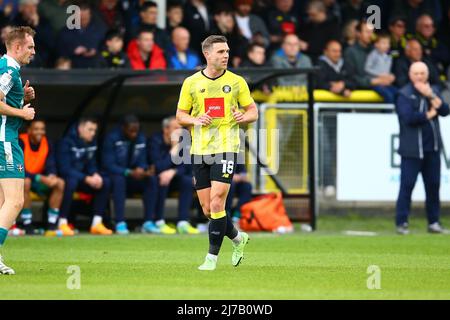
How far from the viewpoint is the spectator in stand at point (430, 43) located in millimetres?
22562

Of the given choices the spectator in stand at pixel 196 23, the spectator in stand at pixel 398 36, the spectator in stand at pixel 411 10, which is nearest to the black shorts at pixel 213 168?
the spectator in stand at pixel 196 23

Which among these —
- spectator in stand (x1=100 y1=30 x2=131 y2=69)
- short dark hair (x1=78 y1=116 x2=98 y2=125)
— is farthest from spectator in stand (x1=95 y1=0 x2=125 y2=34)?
short dark hair (x1=78 y1=116 x2=98 y2=125)

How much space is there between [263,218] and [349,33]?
5.56 metres

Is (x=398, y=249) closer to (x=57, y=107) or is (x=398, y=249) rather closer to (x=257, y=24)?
(x=57, y=107)

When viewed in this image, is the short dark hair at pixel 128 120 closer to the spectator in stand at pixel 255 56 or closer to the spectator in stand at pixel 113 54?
the spectator in stand at pixel 113 54

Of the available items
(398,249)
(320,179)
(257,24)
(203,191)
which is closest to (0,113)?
(203,191)

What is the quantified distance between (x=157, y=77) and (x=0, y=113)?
302 inches

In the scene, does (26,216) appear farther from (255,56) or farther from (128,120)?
(255,56)

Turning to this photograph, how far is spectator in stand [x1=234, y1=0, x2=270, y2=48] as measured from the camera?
861 inches

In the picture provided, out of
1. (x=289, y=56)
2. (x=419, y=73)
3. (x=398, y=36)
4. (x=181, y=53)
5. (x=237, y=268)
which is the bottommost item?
(x=237, y=268)

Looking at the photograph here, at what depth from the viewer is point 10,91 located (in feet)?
36.8

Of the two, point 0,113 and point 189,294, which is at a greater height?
point 0,113

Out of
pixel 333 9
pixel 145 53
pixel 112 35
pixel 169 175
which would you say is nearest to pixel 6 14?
pixel 112 35

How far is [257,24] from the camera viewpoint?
22141 millimetres
